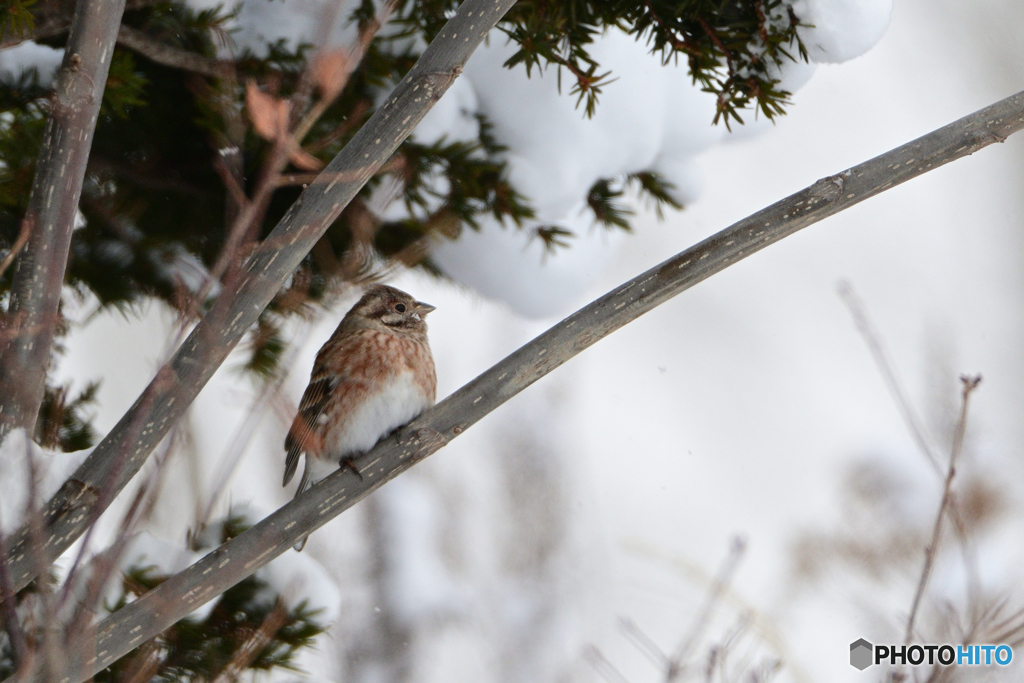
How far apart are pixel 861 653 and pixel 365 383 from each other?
1.82m

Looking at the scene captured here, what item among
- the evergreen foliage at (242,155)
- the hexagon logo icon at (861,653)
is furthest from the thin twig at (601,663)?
the evergreen foliage at (242,155)

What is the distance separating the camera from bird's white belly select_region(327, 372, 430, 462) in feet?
5.86

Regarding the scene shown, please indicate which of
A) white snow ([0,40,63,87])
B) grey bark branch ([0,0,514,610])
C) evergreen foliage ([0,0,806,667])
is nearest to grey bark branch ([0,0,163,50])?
evergreen foliage ([0,0,806,667])

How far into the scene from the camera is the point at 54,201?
3.09ft

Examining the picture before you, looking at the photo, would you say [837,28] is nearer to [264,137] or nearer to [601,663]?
[264,137]

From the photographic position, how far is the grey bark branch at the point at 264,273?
0.93 metres

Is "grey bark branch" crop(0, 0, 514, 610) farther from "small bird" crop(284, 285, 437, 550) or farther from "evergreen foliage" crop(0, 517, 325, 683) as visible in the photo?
"small bird" crop(284, 285, 437, 550)

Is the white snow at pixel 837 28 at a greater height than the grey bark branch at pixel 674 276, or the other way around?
the white snow at pixel 837 28

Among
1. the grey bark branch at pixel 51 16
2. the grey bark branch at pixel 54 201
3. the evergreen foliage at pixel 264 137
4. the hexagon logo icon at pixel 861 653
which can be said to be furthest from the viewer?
the hexagon logo icon at pixel 861 653

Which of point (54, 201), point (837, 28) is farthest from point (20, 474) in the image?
point (837, 28)

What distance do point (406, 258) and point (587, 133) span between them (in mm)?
1010

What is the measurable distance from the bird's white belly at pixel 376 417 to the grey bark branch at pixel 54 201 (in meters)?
0.86

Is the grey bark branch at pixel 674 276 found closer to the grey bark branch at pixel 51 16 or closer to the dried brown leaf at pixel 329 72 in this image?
the dried brown leaf at pixel 329 72

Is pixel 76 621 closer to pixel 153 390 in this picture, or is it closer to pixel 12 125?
pixel 153 390
